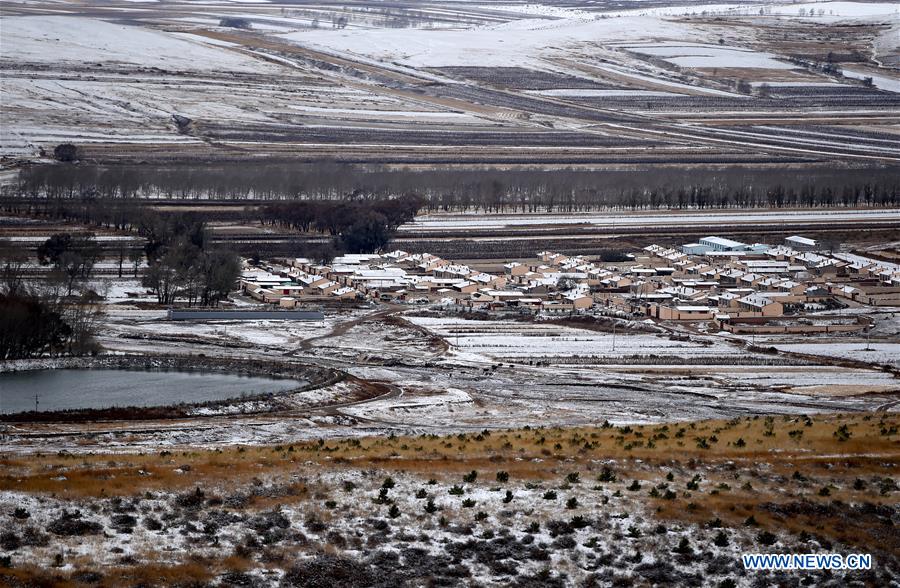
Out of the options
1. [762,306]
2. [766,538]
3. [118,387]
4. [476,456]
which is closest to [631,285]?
[762,306]

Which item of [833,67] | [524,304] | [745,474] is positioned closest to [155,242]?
[524,304]

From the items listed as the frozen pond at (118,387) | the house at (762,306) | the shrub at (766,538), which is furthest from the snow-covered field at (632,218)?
the shrub at (766,538)

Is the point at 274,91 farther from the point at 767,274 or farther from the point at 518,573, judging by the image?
the point at 518,573

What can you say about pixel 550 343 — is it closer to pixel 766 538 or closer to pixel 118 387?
pixel 118 387

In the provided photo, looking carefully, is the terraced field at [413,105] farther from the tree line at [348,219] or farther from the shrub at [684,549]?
the shrub at [684,549]

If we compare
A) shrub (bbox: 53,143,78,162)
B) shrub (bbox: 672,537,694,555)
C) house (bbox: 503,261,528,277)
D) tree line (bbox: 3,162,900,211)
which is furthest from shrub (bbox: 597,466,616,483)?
shrub (bbox: 53,143,78,162)

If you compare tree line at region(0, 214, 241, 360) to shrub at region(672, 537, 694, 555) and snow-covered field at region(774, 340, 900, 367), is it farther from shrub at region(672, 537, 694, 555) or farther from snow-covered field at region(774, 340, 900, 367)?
shrub at region(672, 537, 694, 555)
